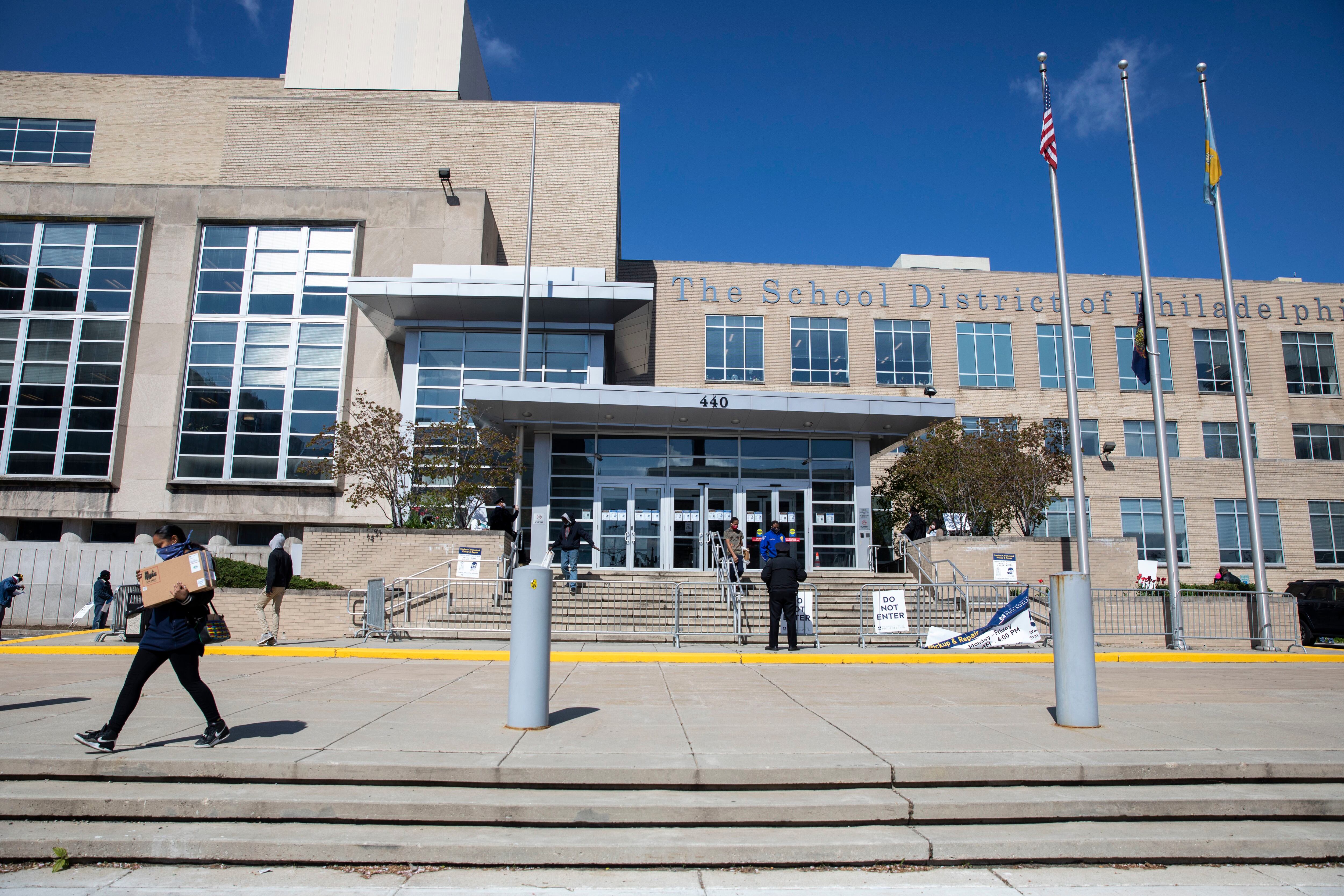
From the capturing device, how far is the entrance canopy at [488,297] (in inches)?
917

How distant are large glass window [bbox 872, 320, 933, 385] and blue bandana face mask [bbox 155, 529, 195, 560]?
102 feet

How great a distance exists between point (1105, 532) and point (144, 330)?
3531cm

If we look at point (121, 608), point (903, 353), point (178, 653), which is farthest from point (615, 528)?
Answer: point (903, 353)

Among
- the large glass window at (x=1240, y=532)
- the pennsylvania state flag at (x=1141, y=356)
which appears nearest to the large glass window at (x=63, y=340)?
the pennsylvania state flag at (x=1141, y=356)

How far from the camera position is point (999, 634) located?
15.4 m

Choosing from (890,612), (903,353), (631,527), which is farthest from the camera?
(903,353)

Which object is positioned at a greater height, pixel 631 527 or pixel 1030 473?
pixel 1030 473

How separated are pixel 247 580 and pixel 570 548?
7671mm

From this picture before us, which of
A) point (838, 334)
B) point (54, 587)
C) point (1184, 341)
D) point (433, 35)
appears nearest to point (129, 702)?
point (54, 587)

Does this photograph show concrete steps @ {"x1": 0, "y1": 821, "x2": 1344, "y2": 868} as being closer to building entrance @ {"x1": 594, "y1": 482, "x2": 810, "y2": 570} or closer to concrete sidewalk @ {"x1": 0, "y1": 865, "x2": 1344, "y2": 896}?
concrete sidewalk @ {"x1": 0, "y1": 865, "x2": 1344, "y2": 896}

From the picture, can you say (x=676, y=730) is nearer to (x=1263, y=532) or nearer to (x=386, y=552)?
(x=386, y=552)

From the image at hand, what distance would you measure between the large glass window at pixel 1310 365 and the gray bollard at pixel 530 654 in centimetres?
4180

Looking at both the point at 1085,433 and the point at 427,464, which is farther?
the point at 1085,433

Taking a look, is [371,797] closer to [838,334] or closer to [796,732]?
[796,732]
